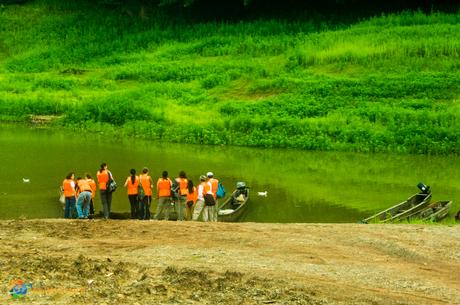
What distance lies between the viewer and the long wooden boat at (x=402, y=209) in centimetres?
2341

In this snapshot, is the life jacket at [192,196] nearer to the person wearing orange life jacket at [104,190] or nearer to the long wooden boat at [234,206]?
the long wooden boat at [234,206]

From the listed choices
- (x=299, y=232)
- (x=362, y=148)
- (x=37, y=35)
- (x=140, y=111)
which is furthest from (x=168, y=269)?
(x=37, y=35)

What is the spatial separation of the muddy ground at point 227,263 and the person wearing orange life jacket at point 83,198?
2.37 m

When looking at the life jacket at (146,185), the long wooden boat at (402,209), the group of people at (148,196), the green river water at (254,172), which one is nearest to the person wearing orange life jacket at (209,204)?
the group of people at (148,196)

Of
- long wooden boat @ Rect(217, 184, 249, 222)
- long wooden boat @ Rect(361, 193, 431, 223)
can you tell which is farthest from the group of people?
long wooden boat @ Rect(361, 193, 431, 223)

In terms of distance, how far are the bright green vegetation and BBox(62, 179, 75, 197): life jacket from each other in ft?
54.2

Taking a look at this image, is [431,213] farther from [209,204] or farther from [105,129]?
[105,129]

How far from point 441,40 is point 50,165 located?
23.3m

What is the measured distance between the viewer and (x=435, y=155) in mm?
36562

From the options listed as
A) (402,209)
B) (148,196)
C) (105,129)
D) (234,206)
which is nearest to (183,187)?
(148,196)

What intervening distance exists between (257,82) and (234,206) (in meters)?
20.4

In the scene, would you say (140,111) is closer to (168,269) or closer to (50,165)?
(50,165)

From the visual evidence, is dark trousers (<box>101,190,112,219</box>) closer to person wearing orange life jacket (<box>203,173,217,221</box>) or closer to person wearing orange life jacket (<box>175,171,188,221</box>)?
person wearing orange life jacket (<box>175,171,188,221</box>)

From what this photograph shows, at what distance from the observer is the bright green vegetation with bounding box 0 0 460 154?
39344 millimetres
